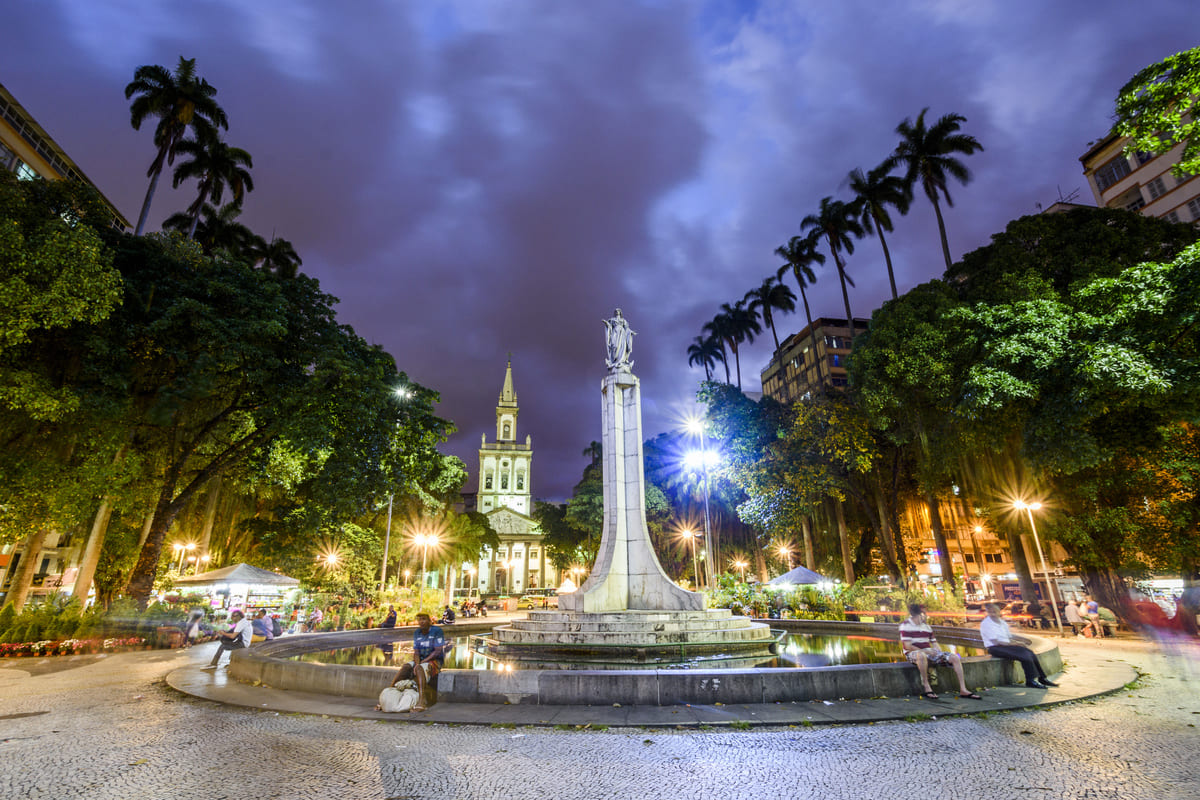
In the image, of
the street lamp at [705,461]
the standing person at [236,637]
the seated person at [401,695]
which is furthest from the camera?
the street lamp at [705,461]

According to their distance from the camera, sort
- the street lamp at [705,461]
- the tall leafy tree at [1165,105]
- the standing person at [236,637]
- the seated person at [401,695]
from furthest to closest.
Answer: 1. the street lamp at [705,461]
2. the standing person at [236,637]
3. the tall leafy tree at [1165,105]
4. the seated person at [401,695]

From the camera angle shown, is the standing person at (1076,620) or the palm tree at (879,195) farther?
the palm tree at (879,195)

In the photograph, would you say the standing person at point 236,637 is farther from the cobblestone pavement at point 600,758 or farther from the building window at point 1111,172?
the building window at point 1111,172

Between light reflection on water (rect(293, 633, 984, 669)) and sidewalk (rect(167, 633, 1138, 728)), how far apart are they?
208 cm

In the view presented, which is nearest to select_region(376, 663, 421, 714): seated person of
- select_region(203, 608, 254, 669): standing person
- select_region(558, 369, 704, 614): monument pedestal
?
select_region(558, 369, 704, 614): monument pedestal

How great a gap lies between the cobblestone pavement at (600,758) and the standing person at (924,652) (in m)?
0.96

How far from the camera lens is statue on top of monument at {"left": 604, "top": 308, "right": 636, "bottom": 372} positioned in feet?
55.3

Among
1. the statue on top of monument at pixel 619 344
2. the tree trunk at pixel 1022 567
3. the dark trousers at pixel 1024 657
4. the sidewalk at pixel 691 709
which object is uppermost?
the statue on top of monument at pixel 619 344

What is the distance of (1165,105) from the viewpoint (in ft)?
34.3

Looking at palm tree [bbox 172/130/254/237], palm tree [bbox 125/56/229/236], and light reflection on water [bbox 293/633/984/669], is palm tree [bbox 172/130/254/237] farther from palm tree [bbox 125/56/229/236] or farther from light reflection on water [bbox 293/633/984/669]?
light reflection on water [bbox 293/633/984/669]

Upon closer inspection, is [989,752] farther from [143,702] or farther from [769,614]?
[769,614]

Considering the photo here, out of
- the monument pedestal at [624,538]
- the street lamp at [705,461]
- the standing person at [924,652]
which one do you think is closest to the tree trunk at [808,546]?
the street lamp at [705,461]

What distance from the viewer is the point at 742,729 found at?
640cm

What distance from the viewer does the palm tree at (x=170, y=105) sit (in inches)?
1054
